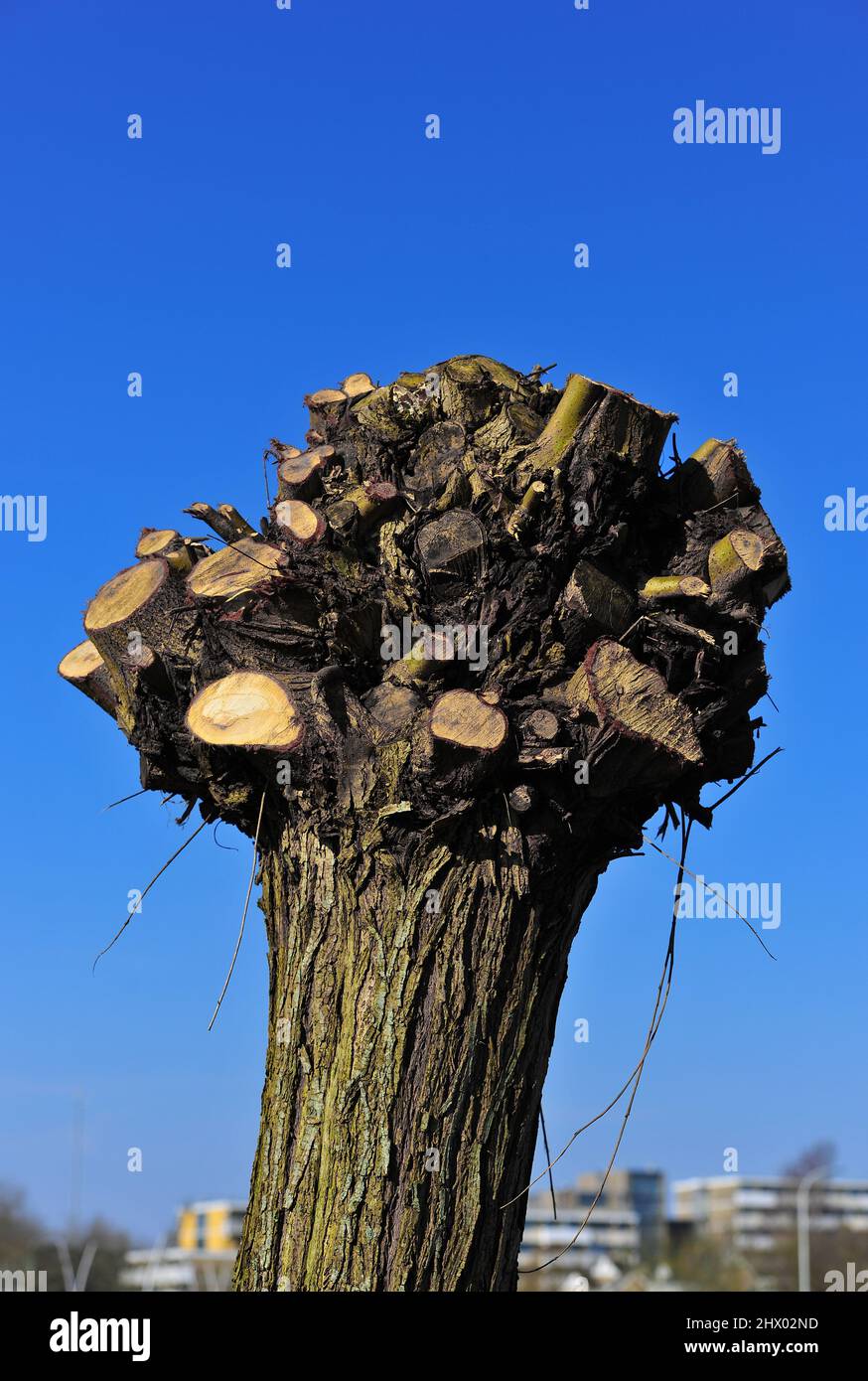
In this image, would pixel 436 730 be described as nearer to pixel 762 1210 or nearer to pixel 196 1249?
pixel 196 1249

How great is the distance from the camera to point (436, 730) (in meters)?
3.10

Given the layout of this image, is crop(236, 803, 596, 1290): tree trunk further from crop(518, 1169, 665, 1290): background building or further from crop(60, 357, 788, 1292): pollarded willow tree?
crop(518, 1169, 665, 1290): background building

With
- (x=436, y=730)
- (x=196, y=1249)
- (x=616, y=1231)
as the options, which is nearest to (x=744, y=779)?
(x=436, y=730)

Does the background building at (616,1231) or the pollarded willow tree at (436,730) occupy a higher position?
the pollarded willow tree at (436,730)

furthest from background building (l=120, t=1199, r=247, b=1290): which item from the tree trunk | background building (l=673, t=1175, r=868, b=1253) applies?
the tree trunk

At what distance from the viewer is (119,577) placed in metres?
3.78

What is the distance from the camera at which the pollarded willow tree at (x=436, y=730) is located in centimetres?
305

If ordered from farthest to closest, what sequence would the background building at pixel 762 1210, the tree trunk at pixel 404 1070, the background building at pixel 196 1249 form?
the background building at pixel 762 1210, the background building at pixel 196 1249, the tree trunk at pixel 404 1070

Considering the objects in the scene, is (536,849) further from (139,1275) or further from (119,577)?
(139,1275)

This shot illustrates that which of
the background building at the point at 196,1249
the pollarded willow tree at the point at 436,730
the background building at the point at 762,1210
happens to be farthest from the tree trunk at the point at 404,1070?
the background building at the point at 762,1210

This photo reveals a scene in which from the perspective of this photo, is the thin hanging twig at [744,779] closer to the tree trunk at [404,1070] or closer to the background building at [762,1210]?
the tree trunk at [404,1070]

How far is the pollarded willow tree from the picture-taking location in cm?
305

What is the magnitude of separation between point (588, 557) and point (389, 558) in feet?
1.84
